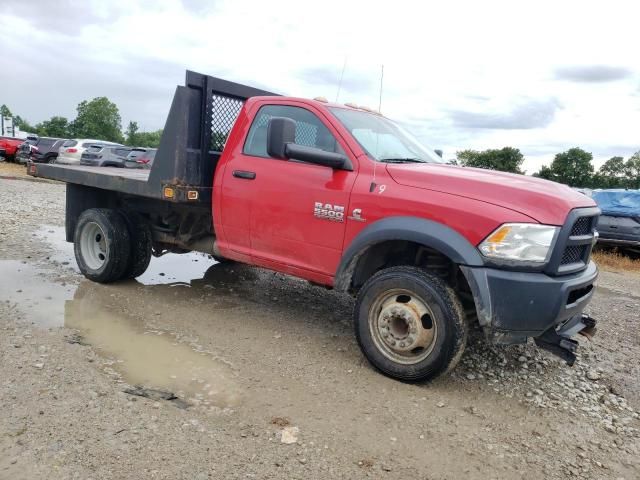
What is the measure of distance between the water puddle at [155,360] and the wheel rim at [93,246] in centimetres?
114

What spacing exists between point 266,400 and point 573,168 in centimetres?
5146

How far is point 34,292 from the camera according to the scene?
5.50 metres

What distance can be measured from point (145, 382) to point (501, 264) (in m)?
2.57

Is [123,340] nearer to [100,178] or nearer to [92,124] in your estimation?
[100,178]

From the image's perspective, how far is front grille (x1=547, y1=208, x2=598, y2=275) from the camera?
3.53 m

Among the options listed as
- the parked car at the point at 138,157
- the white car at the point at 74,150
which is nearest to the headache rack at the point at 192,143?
the parked car at the point at 138,157

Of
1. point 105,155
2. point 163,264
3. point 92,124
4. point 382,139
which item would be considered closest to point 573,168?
point 105,155

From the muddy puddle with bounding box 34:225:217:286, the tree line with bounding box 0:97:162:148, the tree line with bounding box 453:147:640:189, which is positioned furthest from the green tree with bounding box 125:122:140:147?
the muddy puddle with bounding box 34:225:217:286

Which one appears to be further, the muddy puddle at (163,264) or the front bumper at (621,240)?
the front bumper at (621,240)

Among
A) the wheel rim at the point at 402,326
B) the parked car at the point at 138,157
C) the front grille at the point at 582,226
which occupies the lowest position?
the wheel rim at the point at 402,326

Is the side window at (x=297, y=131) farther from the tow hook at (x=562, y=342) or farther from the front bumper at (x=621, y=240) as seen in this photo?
the front bumper at (x=621, y=240)

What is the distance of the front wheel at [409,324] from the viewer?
369 cm

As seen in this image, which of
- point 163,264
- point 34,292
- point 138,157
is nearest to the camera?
point 34,292

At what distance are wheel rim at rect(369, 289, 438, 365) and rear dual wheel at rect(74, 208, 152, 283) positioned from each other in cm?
325
